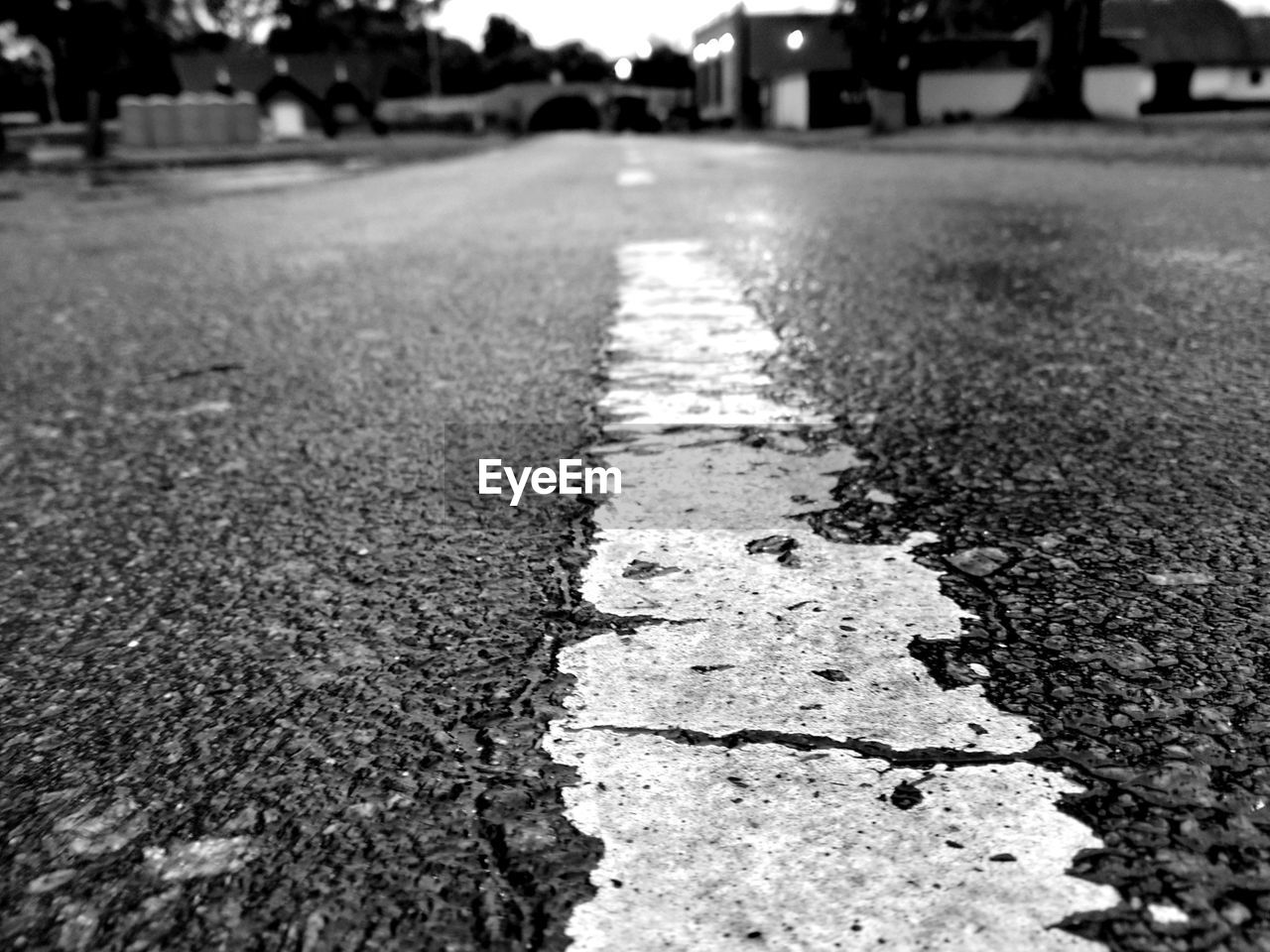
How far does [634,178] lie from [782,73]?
144 feet

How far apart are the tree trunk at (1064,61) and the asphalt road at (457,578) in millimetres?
24604

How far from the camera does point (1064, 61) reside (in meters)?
27.0

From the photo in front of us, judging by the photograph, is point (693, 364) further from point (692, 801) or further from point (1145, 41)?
point (1145, 41)

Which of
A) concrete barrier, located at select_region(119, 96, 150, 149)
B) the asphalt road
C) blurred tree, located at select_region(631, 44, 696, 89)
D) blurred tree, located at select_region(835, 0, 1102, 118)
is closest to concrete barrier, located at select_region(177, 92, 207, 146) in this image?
concrete barrier, located at select_region(119, 96, 150, 149)

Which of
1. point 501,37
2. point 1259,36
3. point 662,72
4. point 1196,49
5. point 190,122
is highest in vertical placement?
point 501,37

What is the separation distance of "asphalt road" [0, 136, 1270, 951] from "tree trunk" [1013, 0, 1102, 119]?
969 inches

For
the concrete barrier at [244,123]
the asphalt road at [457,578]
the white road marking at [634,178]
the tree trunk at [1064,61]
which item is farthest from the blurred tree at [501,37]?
the asphalt road at [457,578]

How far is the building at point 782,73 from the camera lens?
49.8 meters

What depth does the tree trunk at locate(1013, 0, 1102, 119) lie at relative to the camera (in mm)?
26422

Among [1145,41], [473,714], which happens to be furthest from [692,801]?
[1145,41]

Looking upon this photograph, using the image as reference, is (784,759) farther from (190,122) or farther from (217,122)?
(217,122)

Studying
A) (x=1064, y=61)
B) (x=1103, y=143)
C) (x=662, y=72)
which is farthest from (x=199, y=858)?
(x=662, y=72)

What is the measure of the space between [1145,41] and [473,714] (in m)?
60.5

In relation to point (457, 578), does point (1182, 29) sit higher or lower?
higher
